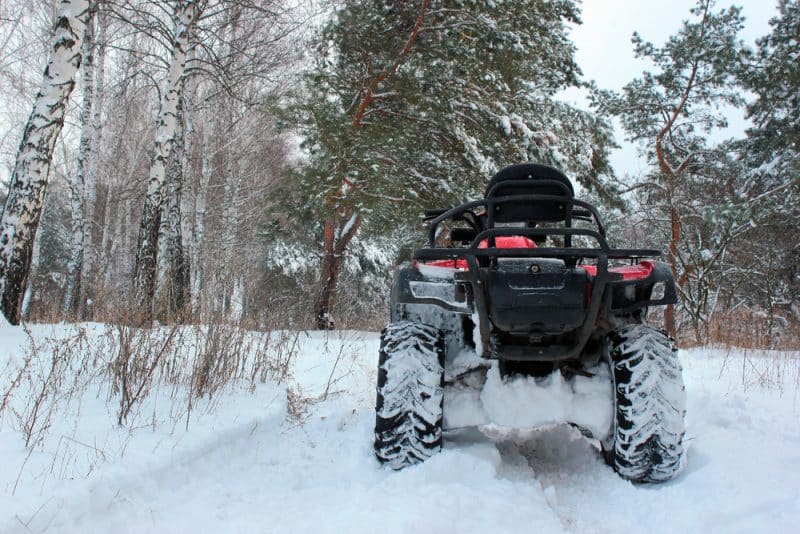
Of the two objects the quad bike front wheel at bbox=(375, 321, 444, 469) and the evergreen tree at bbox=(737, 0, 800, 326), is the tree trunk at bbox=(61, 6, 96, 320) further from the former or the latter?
the evergreen tree at bbox=(737, 0, 800, 326)

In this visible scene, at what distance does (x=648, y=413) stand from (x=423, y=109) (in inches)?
357

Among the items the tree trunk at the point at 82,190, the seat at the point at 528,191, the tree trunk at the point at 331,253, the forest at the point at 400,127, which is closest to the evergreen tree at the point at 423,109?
the forest at the point at 400,127

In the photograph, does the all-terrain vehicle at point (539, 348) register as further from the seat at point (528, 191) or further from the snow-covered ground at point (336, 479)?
the snow-covered ground at point (336, 479)

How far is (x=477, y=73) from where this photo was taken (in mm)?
10641

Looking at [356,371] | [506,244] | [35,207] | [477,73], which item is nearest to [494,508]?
[506,244]

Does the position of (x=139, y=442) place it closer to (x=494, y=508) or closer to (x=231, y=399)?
(x=231, y=399)

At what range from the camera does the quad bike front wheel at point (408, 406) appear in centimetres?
241

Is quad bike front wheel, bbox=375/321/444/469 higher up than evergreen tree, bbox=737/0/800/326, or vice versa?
evergreen tree, bbox=737/0/800/326

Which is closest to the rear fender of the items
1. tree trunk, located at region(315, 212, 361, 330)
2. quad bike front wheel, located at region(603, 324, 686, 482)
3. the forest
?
quad bike front wheel, located at region(603, 324, 686, 482)

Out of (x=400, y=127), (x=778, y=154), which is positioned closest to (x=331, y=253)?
(x=400, y=127)

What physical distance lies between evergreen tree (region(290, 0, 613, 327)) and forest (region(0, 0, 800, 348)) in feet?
0.14

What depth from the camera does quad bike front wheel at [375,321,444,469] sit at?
2412mm

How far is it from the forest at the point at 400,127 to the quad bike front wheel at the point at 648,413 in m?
3.21

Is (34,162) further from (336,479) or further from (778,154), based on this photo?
(778,154)
